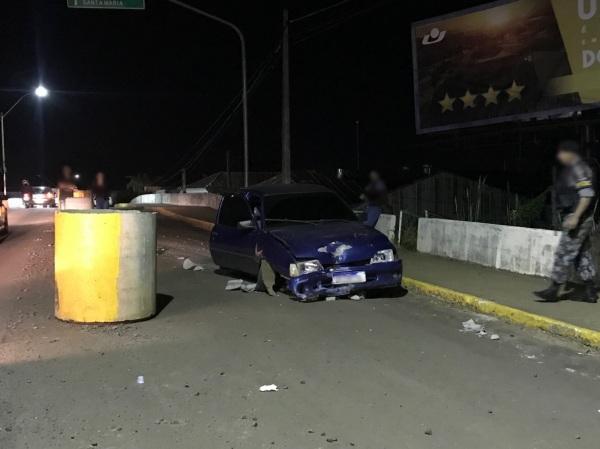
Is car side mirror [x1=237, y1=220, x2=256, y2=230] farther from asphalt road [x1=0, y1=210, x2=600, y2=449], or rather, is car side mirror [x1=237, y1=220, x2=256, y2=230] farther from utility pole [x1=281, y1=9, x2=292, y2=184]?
utility pole [x1=281, y1=9, x2=292, y2=184]

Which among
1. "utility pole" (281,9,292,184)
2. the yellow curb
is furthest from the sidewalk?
"utility pole" (281,9,292,184)

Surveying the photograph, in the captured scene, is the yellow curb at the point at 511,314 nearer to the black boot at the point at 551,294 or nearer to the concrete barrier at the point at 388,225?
the black boot at the point at 551,294

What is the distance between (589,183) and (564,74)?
497 inches

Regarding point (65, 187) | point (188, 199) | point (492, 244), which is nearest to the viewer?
point (492, 244)

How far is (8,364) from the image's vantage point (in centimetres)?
568

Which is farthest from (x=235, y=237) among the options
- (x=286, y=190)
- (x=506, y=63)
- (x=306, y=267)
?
(x=506, y=63)

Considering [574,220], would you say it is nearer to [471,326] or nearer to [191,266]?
[471,326]

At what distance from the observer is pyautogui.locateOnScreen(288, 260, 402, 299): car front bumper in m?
8.09

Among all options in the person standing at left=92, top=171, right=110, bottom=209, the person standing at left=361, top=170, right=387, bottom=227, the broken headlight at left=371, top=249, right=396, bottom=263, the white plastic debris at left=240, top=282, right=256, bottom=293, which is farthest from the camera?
the person standing at left=92, top=171, right=110, bottom=209

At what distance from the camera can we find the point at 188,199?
121 ft

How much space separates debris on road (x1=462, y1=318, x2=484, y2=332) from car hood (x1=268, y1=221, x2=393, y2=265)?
1603mm

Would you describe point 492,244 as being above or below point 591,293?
above

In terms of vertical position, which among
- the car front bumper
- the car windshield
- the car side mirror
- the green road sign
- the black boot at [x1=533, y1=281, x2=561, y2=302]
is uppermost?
the green road sign

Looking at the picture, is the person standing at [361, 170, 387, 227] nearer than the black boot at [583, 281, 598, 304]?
No
